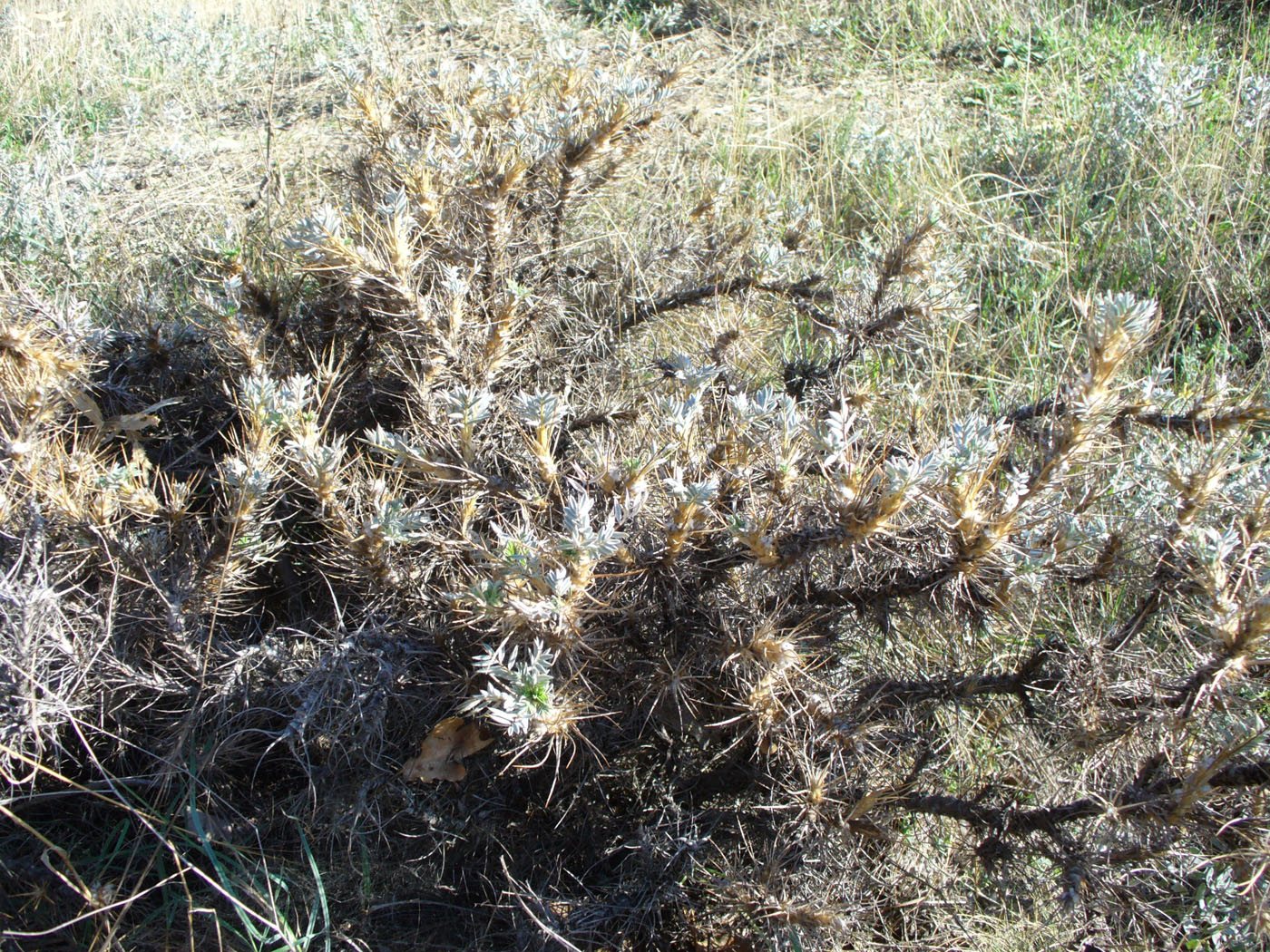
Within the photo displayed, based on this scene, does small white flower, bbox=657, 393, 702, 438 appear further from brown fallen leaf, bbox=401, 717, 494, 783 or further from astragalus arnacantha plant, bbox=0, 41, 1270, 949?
brown fallen leaf, bbox=401, 717, 494, 783

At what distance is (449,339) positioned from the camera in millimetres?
2150

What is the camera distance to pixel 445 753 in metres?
1.99

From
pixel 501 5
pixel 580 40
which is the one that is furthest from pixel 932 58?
pixel 501 5

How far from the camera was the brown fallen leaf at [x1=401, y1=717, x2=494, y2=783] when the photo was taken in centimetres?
199

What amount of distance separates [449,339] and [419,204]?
0.35 m

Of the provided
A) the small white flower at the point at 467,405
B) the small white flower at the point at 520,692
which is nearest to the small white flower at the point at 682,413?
the small white flower at the point at 467,405

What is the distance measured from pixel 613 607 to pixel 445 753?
0.52m

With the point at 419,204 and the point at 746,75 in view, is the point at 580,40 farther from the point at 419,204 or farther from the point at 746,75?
the point at 419,204

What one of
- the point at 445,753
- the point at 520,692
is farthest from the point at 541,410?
the point at 445,753

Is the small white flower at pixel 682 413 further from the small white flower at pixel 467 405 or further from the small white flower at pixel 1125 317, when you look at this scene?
the small white flower at pixel 1125 317

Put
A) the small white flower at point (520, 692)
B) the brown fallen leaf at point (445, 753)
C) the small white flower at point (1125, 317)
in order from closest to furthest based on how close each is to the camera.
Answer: the small white flower at point (1125, 317) → the small white flower at point (520, 692) → the brown fallen leaf at point (445, 753)

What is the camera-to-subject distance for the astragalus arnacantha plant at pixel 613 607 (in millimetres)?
1666

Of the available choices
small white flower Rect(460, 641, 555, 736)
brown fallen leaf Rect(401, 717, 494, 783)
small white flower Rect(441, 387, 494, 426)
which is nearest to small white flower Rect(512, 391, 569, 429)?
small white flower Rect(441, 387, 494, 426)

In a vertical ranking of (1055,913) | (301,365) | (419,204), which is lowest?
(1055,913)
